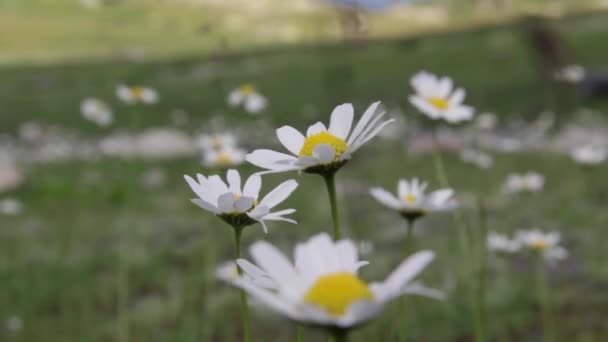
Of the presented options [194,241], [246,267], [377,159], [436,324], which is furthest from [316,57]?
[246,267]

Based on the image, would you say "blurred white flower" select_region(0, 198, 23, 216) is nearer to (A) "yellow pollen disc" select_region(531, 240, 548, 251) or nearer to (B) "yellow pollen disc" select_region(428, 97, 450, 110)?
(A) "yellow pollen disc" select_region(531, 240, 548, 251)

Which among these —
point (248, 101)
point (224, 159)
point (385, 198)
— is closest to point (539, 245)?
point (224, 159)

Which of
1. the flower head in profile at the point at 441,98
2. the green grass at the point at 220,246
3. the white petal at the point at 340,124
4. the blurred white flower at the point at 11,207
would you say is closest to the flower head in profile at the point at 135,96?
the green grass at the point at 220,246

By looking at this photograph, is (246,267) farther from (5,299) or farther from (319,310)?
(5,299)

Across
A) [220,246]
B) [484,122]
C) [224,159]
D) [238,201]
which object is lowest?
[238,201]

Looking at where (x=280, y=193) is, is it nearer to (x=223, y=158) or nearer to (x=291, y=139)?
(x=291, y=139)
